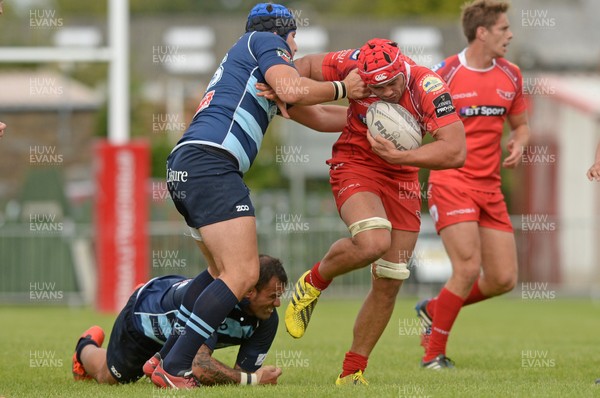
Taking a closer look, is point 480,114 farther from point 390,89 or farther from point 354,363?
point 354,363

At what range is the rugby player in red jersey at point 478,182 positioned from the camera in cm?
901

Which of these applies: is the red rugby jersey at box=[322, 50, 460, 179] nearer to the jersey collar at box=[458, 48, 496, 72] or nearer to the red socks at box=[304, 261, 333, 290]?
the red socks at box=[304, 261, 333, 290]

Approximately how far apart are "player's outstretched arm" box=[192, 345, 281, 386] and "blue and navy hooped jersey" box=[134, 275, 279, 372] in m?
0.13

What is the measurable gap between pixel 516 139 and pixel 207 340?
12.4 ft

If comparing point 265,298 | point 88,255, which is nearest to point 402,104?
point 265,298

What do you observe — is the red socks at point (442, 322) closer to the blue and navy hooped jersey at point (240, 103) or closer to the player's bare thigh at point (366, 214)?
the player's bare thigh at point (366, 214)

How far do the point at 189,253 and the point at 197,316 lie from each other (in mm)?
12849

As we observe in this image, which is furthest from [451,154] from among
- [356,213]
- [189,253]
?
[189,253]

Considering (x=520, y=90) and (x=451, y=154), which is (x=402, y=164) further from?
(x=520, y=90)

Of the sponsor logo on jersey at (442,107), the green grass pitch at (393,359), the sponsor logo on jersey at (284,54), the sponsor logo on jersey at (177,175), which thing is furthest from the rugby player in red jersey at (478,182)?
the sponsor logo on jersey at (177,175)

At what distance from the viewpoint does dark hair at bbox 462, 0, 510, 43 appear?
30.7 feet

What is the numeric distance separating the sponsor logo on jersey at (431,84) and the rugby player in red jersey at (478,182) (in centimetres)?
189

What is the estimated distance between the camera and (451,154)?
720 cm

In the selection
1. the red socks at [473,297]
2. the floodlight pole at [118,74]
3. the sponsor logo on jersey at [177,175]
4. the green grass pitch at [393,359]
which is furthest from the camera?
the floodlight pole at [118,74]
